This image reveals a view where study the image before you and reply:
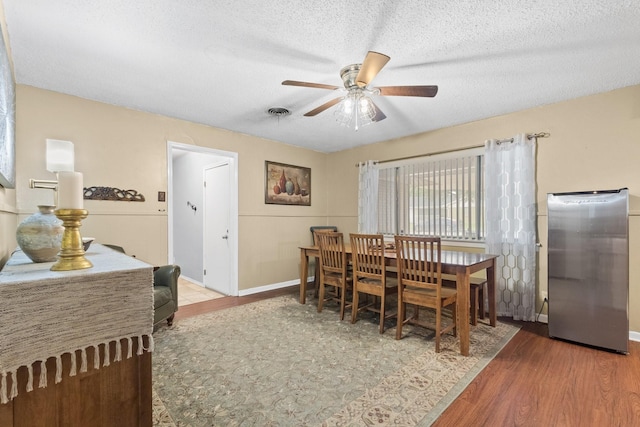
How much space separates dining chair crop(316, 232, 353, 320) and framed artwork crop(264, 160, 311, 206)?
150 cm

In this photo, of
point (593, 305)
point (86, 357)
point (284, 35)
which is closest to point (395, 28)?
point (284, 35)

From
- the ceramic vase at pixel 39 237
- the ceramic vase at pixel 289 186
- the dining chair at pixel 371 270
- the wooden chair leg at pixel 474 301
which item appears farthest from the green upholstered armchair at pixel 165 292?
the wooden chair leg at pixel 474 301

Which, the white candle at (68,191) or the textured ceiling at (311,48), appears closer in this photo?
the white candle at (68,191)

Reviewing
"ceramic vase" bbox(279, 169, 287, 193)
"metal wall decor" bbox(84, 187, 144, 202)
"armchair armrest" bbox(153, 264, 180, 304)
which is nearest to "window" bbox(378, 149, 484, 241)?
"ceramic vase" bbox(279, 169, 287, 193)

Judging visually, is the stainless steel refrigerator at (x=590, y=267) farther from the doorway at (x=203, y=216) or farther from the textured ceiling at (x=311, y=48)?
the doorway at (x=203, y=216)

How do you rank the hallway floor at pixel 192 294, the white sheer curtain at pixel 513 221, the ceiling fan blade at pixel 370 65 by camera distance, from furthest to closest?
the hallway floor at pixel 192 294, the white sheer curtain at pixel 513 221, the ceiling fan blade at pixel 370 65

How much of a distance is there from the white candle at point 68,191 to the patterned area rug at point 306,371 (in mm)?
1301

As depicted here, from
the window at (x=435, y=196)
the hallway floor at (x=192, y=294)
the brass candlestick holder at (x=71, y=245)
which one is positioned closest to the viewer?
the brass candlestick holder at (x=71, y=245)

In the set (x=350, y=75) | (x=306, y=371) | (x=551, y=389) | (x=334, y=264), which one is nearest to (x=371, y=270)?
(x=334, y=264)

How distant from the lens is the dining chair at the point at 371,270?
2.87 metres

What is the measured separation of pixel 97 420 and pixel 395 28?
7.89 ft

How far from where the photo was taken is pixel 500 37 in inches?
76.0

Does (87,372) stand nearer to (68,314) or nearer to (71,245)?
(68,314)

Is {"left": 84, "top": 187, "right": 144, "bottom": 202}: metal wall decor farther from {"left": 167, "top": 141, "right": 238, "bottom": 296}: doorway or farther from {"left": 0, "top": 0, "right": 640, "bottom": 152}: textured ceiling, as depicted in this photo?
{"left": 0, "top": 0, "right": 640, "bottom": 152}: textured ceiling
